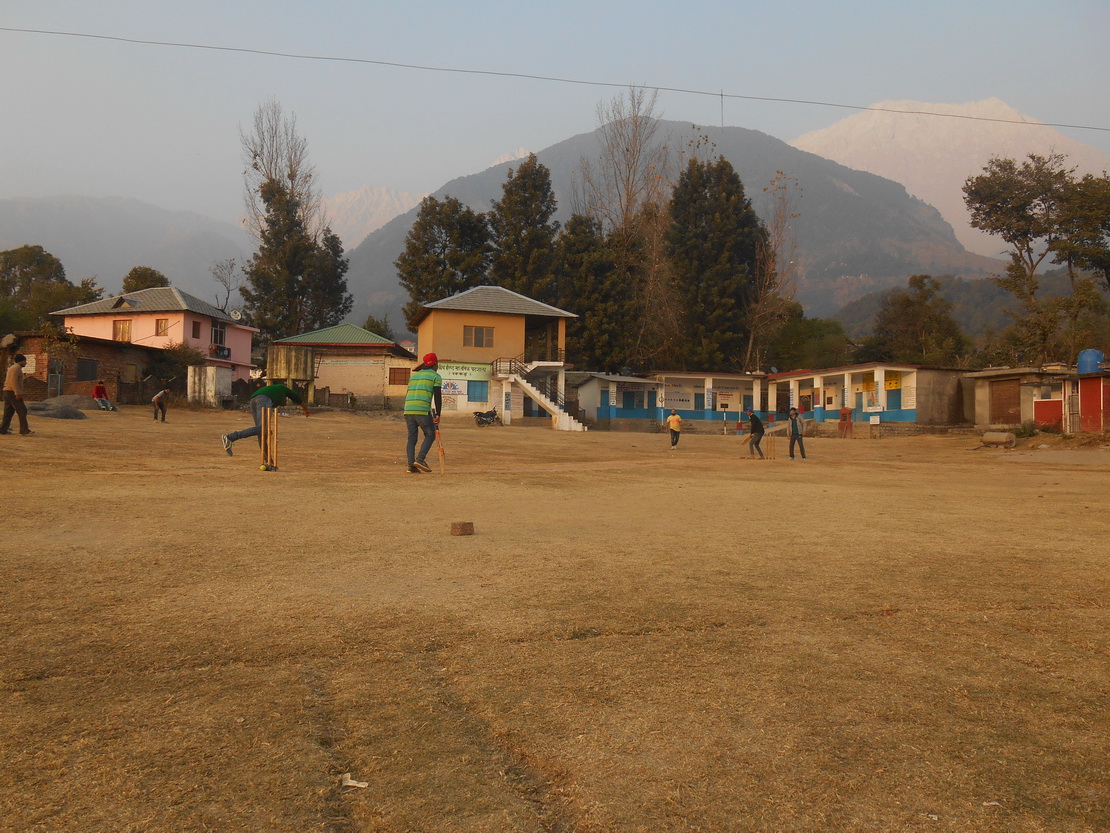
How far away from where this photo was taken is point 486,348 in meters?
41.0

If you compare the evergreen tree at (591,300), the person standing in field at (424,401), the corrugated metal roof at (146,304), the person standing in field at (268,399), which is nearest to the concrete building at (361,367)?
the corrugated metal roof at (146,304)

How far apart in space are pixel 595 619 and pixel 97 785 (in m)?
2.25

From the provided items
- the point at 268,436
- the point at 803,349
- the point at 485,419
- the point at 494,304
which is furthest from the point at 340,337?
the point at 803,349

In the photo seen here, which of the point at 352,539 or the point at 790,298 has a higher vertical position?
the point at 790,298

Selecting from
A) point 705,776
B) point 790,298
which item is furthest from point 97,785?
point 790,298

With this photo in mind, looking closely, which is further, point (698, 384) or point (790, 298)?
point (790, 298)

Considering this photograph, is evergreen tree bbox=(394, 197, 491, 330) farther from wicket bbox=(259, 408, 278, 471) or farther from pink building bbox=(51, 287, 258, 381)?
wicket bbox=(259, 408, 278, 471)

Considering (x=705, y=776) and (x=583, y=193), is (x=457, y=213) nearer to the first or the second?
(x=583, y=193)

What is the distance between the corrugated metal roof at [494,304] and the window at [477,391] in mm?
3988

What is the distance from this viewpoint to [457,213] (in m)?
50.1

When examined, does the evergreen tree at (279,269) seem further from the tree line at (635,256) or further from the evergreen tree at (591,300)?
the evergreen tree at (591,300)

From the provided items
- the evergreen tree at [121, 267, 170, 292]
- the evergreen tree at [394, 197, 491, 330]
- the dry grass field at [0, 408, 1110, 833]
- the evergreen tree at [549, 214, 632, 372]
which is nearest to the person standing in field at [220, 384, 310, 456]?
the dry grass field at [0, 408, 1110, 833]

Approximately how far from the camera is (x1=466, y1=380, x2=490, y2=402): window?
40.8m

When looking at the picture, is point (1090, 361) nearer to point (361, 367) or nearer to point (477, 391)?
point (477, 391)
